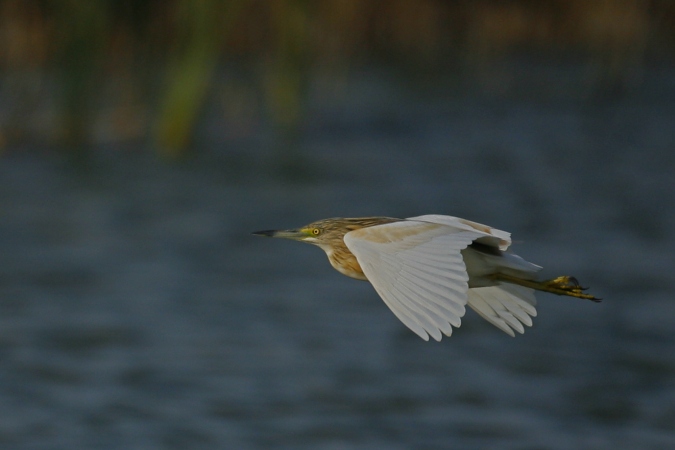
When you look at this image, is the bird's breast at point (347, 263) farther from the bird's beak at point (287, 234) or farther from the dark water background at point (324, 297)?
the dark water background at point (324, 297)

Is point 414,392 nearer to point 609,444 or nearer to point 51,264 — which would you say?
point 609,444

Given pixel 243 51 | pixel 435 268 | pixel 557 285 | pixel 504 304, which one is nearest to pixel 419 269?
pixel 435 268

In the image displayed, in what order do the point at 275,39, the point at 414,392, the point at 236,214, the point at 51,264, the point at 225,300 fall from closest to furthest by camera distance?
1. the point at 414,392
2. the point at 225,300
3. the point at 51,264
4. the point at 236,214
5. the point at 275,39

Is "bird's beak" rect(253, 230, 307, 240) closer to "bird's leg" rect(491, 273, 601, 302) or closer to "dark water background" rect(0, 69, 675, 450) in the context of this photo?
"bird's leg" rect(491, 273, 601, 302)

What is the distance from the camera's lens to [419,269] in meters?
3.29

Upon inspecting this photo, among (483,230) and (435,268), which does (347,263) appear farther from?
(435,268)

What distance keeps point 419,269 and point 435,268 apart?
0.05m

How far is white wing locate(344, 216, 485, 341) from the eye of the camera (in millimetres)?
3066

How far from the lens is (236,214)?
436 inches

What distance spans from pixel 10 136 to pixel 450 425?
685 cm

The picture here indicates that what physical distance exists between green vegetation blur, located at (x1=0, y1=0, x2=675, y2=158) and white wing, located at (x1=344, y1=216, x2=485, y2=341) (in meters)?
6.89

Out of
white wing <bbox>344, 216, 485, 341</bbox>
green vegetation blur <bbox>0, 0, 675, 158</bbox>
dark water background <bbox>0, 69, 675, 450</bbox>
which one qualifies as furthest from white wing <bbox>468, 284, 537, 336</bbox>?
green vegetation blur <bbox>0, 0, 675, 158</bbox>

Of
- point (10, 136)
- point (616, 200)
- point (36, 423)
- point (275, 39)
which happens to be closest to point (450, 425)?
point (36, 423)

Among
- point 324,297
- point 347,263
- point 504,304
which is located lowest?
A: point 324,297
